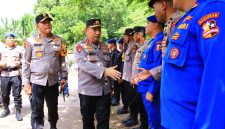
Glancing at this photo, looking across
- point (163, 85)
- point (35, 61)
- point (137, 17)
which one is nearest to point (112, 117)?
point (35, 61)

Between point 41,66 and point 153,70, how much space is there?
2.41m

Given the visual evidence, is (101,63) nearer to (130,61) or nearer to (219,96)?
(130,61)

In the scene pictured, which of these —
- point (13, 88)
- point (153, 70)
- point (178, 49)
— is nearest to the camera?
point (178, 49)

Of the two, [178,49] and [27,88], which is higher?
[178,49]

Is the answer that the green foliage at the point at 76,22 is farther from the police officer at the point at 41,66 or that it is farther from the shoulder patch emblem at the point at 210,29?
the shoulder patch emblem at the point at 210,29

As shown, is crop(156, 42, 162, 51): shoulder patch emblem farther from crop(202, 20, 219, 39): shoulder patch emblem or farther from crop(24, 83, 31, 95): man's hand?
crop(24, 83, 31, 95): man's hand

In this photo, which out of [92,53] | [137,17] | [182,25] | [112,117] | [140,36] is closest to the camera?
[182,25]

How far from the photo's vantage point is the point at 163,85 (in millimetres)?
1552

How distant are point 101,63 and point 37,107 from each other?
145cm

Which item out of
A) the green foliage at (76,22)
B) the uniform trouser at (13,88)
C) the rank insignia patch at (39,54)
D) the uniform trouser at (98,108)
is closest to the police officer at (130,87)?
the uniform trouser at (98,108)

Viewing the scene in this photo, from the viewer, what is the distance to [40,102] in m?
4.82

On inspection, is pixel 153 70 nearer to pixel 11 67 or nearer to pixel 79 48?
pixel 79 48

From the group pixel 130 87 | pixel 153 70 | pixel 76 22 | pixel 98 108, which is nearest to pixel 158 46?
pixel 153 70

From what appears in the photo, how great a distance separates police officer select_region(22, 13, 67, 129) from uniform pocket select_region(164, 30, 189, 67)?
3540mm
